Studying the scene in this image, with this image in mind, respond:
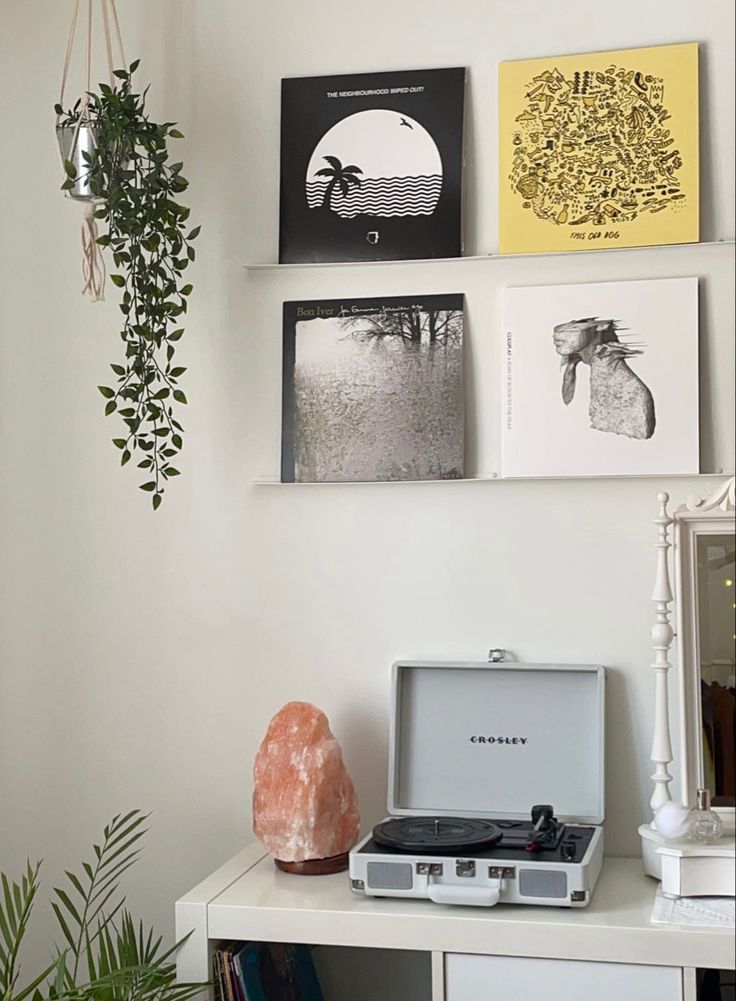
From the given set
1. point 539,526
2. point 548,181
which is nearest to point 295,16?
point 548,181

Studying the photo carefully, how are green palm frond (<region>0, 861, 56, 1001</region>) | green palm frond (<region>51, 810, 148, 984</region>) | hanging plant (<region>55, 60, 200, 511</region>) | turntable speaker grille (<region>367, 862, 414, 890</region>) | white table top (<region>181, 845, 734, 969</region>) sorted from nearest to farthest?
white table top (<region>181, 845, 734, 969</region>) → turntable speaker grille (<region>367, 862, 414, 890</region>) → green palm frond (<region>0, 861, 56, 1001</region>) → hanging plant (<region>55, 60, 200, 511</region>) → green palm frond (<region>51, 810, 148, 984</region>)

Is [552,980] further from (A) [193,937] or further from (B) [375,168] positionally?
(B) [375,168]

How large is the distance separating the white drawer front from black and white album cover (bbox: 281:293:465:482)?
70cm

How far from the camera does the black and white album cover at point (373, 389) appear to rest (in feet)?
6.10

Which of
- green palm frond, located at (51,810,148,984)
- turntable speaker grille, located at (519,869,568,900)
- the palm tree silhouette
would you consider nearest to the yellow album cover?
the palm tree silhouette

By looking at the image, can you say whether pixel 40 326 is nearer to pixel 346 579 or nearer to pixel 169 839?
pixel 346 579

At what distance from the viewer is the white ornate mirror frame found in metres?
1.61

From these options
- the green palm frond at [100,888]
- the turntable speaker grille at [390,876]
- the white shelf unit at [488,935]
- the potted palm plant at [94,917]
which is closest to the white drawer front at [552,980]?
the white shelf unit at [488,935]

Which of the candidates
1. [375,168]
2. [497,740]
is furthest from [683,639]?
[375,168]

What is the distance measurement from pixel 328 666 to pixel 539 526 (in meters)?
0.39

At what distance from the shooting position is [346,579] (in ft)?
6.25

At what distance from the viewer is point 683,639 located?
163 centimetres

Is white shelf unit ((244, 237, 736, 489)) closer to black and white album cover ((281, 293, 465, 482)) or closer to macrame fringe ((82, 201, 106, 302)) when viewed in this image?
black and white album cover ((281, 293, 465, 482))

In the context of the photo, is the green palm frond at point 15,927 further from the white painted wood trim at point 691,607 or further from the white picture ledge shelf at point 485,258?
the white picture ledge shelf at point 485,258
